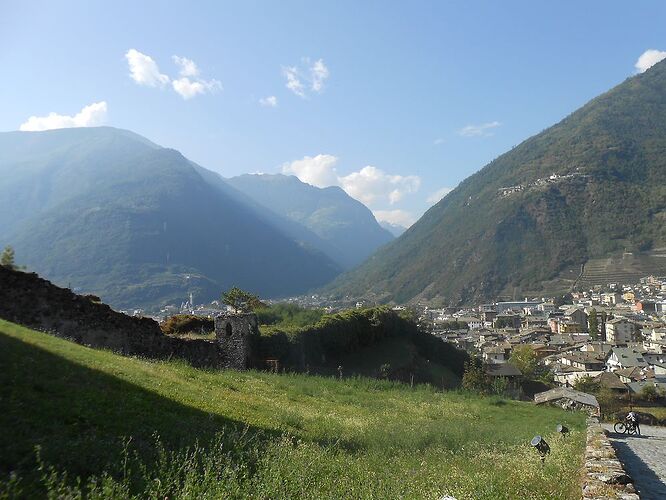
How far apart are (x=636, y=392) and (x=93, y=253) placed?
162 meters

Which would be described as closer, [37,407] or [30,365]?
[37,407]

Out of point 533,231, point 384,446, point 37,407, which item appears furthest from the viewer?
point 533,231

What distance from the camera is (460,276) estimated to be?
535 feet

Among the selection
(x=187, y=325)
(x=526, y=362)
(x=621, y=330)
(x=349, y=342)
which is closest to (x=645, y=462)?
(x=187, y=325)

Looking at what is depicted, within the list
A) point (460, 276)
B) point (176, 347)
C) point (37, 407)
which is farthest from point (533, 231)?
point (37, 407)

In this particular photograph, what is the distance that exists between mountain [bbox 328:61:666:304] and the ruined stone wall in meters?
144

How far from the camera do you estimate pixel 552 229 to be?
155750mm

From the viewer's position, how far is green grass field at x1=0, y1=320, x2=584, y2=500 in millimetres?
5168

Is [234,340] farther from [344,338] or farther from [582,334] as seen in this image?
[582,334]

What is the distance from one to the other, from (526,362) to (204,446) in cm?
7113

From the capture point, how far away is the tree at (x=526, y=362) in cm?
6564

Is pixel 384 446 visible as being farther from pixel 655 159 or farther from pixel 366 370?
pixel 655 159

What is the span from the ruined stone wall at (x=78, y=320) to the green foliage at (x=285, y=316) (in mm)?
17132

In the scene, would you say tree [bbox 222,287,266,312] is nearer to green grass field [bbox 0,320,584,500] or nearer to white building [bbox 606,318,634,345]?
green grass field [bbox 0,320,584,500]
